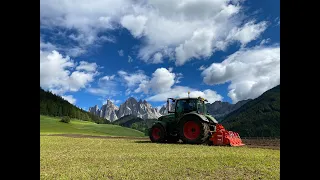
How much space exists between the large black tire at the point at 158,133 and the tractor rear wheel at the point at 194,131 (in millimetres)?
1945

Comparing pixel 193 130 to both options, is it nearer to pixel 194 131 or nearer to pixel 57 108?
pixel 194 131

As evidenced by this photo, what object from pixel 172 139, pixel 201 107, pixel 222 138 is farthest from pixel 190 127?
pixel 172 139

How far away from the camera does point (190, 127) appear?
2036 cm

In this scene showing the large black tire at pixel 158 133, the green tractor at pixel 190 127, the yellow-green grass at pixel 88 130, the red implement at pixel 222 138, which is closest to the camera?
the red implement at pixel 222 138

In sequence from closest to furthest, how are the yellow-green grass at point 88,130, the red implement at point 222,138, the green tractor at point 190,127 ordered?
the red implement at point 222,138
the green tractor at point 190,127
the yellow-green grass at point 88,130

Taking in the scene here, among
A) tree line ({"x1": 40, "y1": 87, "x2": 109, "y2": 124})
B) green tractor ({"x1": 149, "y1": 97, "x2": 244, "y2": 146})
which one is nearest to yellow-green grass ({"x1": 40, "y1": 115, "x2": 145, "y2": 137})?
green tractor ({"x1": 149, "y1": 97, "x2": 244, "y2": 146})

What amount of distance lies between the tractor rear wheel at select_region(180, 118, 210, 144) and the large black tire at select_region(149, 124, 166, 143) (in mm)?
1945

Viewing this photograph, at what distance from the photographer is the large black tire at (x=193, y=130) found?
19734 mm

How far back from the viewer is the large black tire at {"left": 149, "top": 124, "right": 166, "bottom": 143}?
861 inches

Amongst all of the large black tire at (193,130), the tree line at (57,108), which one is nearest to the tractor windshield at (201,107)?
the large black tire at (193,130)

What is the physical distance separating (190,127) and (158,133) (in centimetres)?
317

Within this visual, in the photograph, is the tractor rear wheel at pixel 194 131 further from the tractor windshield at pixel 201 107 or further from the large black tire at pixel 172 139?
the large black tire at pixel 172 139

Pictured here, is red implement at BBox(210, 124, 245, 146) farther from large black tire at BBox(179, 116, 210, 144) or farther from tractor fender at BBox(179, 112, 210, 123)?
tractor fender at BBox(179, 112, 210, 123)
